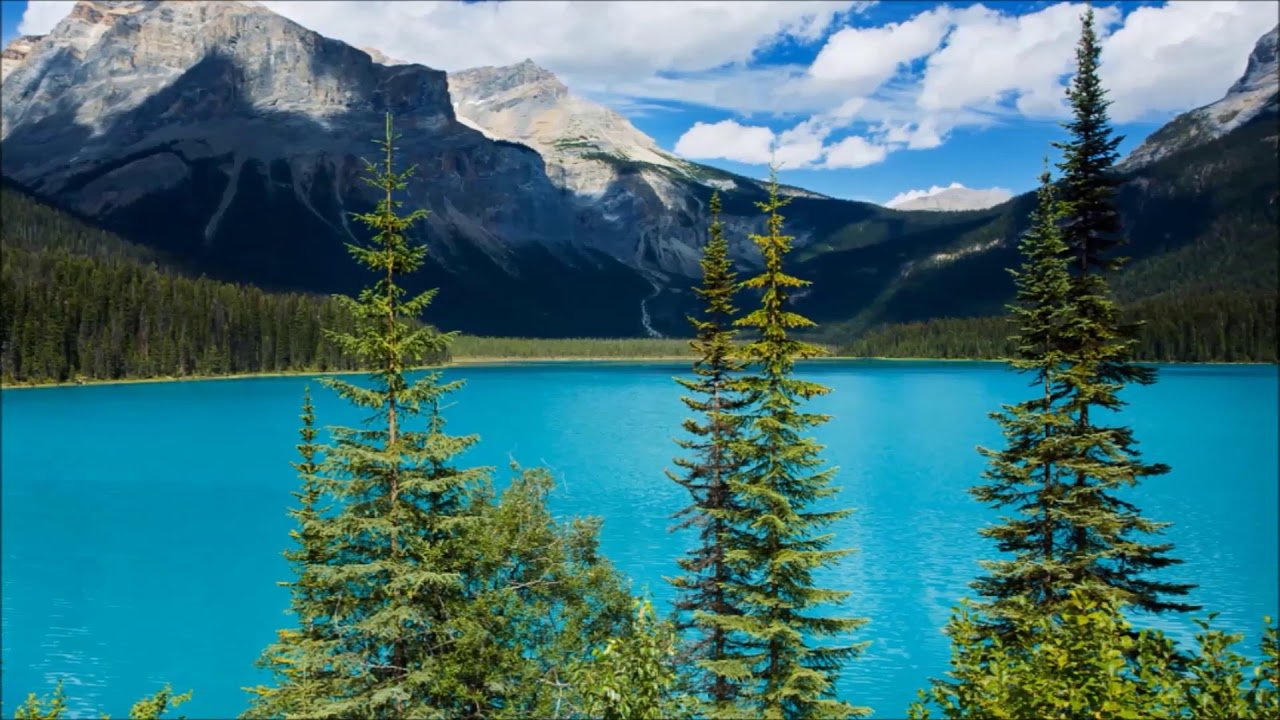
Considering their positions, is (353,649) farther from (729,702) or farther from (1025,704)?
(1025,704)

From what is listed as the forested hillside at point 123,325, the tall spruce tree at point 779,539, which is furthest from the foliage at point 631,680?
the forested hillside at point 123,325

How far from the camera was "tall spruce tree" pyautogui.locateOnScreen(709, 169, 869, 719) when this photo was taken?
19750 mm

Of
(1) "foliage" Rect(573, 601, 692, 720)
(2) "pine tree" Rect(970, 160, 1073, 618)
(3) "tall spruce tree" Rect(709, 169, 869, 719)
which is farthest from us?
(2) "pine tree" Rect(970, 160, 1073, 618)

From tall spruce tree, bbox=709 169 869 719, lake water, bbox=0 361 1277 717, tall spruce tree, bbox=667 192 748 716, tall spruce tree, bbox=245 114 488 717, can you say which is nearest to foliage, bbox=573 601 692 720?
tall spruce tree, bbox=245 114 488 717

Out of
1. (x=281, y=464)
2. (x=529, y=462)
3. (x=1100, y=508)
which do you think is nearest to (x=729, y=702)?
(x=1100, y=508)

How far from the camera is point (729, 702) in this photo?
20.3 meters

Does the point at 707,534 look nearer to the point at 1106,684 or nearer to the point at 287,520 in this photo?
the point at 1106,684

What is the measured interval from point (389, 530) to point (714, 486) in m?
9.57

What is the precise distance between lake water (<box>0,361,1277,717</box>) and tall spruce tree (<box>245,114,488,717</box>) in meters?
17.9

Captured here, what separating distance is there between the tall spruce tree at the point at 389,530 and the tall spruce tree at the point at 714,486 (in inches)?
248

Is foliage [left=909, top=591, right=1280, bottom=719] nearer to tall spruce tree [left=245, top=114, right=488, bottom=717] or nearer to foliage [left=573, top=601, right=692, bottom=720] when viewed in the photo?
foliage [left=573, top=601, right=692, bottom=720]

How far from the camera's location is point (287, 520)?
2392 inches

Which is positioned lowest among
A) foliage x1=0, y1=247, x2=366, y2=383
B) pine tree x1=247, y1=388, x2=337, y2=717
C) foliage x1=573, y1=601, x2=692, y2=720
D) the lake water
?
the lake water

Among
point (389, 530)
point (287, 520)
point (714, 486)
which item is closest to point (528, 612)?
point (389, 530)
